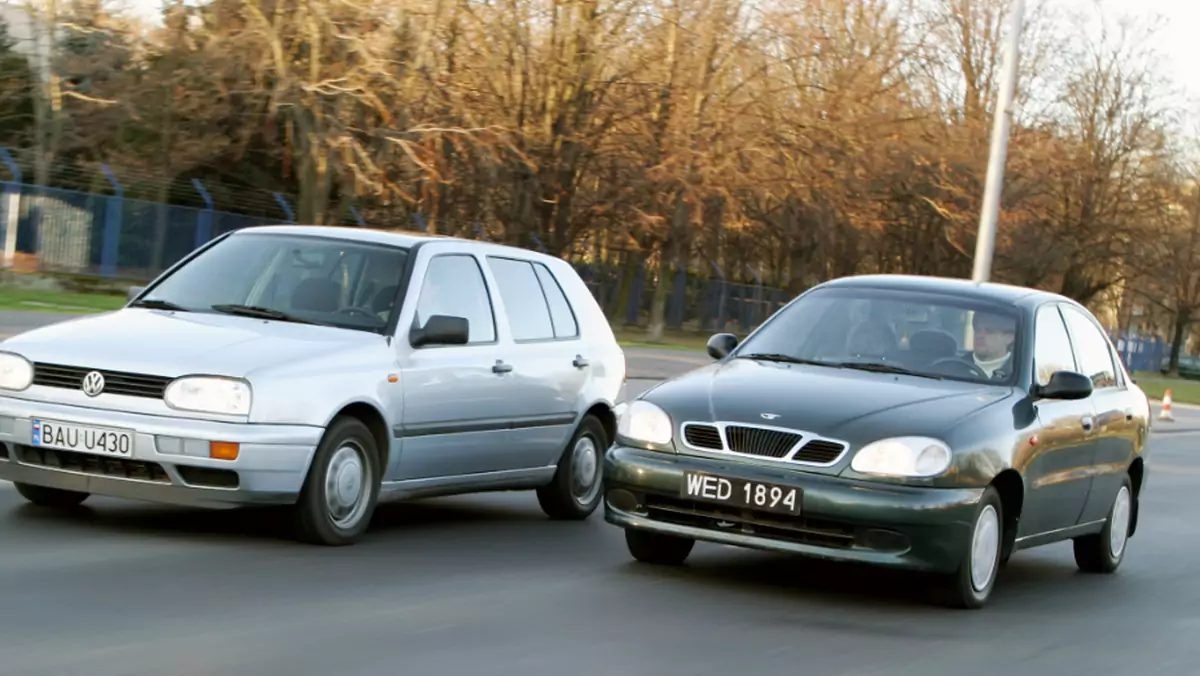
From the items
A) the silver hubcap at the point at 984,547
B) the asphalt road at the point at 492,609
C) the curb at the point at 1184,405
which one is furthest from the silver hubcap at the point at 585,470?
the curb at the point at 1184,405

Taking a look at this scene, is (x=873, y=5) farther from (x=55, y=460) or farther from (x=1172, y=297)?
(x=55, y=460)

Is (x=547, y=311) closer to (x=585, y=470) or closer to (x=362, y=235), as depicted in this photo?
(x=585, y=470)

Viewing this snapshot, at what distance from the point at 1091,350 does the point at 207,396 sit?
5.20 metres

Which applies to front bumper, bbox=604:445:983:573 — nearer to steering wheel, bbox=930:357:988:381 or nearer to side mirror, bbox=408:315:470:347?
steering wheel, bbox=930:357:988:381

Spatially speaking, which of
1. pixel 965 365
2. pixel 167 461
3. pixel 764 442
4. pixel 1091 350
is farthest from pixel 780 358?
pixel 167 461

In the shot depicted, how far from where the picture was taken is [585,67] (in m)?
38.0

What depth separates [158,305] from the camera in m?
9.39

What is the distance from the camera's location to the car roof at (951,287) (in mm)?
9625

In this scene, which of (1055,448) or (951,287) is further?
(951,287)

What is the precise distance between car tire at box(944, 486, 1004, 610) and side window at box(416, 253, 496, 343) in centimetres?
295

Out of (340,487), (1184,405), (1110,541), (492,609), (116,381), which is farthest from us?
(1184,405)

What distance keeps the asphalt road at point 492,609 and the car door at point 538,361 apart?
0.51 meters

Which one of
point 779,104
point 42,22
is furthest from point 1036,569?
point 779,104

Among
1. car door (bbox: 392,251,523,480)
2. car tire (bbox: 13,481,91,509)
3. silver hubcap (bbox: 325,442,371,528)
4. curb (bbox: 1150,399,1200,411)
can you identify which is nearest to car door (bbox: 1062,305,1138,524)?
car door (bbox: 392,251,523,480)
